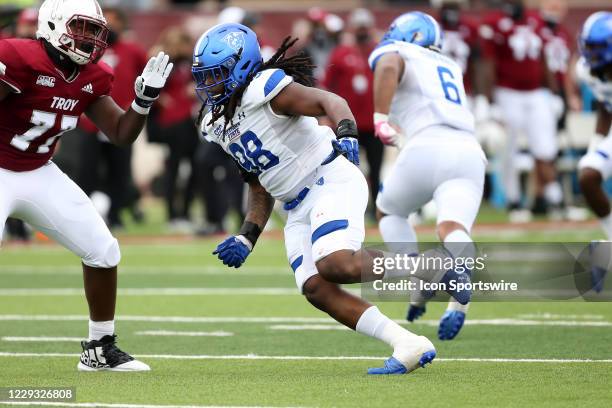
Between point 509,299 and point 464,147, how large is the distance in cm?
197

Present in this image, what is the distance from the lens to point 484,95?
14695 mm

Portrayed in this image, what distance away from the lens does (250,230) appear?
20.6 feet

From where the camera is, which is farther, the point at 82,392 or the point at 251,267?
the point at 251,267

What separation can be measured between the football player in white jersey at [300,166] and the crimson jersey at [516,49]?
8.54 meters

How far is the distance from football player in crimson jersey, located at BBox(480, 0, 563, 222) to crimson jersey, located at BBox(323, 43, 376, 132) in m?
1.42

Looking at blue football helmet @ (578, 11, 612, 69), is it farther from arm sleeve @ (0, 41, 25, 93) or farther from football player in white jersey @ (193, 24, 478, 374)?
arm sleeve @ (0, 41, 25, 93)

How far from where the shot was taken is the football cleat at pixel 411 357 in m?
5.60

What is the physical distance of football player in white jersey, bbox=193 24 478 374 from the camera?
570 centimetres

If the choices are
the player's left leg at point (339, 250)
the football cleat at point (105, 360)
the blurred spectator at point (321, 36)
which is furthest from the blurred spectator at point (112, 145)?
the player's left leg at point (339, 250)

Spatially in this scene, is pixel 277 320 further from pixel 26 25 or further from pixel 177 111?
pixel 177 111

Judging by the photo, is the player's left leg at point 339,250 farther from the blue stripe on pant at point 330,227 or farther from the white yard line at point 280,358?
the white yard line at point 280,358

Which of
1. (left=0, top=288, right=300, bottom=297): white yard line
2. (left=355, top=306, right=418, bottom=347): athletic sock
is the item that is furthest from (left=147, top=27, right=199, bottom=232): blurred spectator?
(left=355, top=306, right=418, bottom=347): athletic sock

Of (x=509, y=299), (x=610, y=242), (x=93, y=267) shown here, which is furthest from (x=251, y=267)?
(x=93, y=267)

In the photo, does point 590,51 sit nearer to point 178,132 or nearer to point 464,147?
point 464,147
